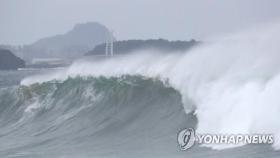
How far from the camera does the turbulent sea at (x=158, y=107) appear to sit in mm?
16953

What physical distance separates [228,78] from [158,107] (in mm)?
3425

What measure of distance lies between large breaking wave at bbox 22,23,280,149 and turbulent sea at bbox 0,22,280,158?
0.09ft

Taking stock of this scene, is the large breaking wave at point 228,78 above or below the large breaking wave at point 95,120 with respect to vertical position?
above

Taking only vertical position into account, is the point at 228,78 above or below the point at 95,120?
above

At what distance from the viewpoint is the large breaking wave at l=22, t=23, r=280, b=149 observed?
1655 cm

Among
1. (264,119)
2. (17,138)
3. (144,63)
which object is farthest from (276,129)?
(144,63)

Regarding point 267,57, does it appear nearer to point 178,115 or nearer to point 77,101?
point 178,115

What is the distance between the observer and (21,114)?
3225 centimetres

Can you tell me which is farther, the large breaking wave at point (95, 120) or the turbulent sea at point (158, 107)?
the large breaking wave at point (95, 120)

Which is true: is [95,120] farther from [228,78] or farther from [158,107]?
[228,78]

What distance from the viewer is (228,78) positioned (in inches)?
835

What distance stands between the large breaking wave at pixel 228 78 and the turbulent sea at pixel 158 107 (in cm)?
3

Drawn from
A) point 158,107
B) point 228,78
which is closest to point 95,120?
point 158,107

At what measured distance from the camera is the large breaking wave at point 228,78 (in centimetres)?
1655
